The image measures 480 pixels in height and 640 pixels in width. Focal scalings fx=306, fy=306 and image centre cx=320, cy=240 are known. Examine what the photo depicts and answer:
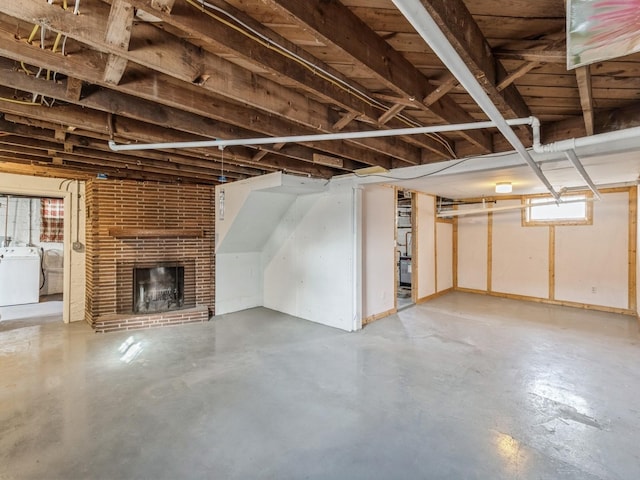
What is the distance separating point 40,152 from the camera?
3.29 meters

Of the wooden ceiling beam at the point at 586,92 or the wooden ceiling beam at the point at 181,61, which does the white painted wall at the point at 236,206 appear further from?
the wooden ceiling beam at the point at 586,92

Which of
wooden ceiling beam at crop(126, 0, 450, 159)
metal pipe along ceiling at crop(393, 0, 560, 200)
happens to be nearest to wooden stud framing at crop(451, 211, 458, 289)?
wooden ceiling beam at crop(126, 0, 450, 159)

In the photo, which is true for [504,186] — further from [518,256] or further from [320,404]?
[320,404]

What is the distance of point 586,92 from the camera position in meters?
→ 1.81

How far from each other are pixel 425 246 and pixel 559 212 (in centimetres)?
256

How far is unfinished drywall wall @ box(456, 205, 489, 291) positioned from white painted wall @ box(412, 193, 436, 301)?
113cm

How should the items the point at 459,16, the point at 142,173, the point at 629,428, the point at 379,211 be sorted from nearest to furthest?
the point at 459,16 → the point at 629,428 → the point at 142,173 → the point at 379,211

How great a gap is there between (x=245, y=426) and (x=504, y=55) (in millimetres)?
2783

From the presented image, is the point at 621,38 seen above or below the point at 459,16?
below

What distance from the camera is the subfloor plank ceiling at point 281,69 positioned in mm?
1258

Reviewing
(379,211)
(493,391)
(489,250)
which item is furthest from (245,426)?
(489,250)

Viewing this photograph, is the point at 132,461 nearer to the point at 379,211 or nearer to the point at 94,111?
the point at 94,111

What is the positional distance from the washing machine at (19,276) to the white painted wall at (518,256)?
30.5 ft

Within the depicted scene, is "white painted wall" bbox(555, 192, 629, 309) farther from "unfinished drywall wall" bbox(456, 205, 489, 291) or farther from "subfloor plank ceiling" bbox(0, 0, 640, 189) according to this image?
"subfloor plank ceiling" bbox(0, 0, 640, 189)
